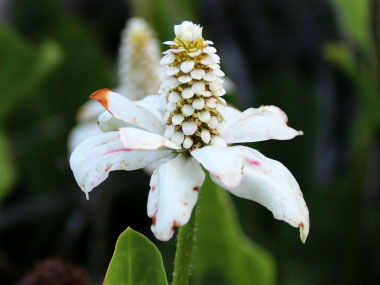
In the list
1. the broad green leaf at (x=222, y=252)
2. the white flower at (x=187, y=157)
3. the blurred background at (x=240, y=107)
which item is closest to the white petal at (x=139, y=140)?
the white flower at (x=187, y=157)

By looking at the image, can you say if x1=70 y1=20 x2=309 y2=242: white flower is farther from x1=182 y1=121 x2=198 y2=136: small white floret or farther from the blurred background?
the blurred background

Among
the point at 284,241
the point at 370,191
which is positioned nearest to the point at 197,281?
the point at 284,241

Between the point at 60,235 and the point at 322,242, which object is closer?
the point at 322,242

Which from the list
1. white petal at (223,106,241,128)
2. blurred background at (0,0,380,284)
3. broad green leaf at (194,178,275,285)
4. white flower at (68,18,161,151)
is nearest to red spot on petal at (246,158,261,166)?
white petal at (223,106,241,128)

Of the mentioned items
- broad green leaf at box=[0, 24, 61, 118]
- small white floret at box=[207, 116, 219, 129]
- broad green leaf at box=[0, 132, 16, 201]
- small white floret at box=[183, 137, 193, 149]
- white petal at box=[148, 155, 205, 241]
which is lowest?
white petal at box=[148, 155, 205, 241]

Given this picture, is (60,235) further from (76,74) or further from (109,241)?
(76,74)

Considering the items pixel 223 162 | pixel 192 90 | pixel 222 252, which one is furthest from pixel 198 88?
pixel 222 252
